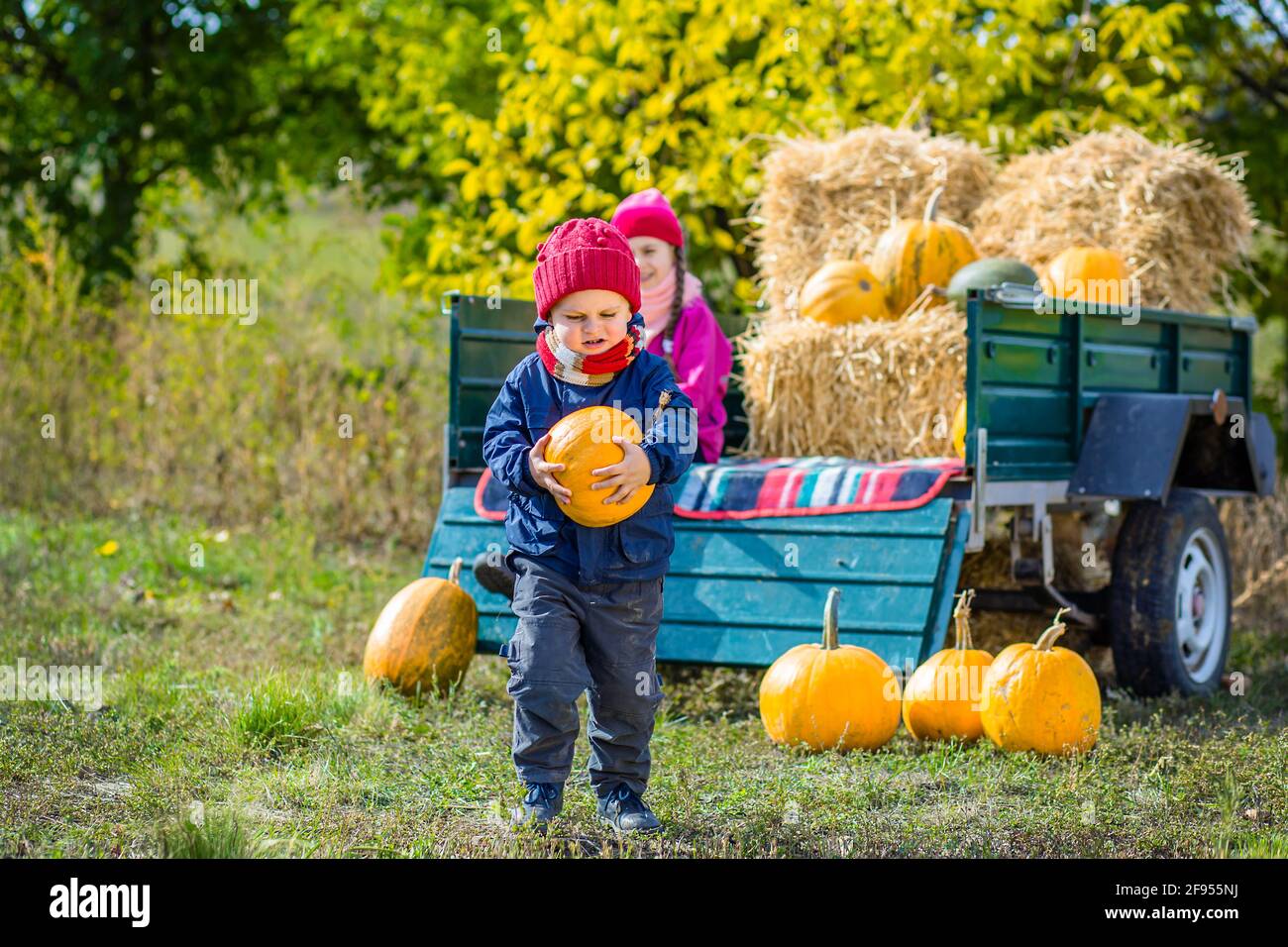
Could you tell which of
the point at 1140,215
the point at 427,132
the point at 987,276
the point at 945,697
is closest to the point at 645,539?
the point at 945,697

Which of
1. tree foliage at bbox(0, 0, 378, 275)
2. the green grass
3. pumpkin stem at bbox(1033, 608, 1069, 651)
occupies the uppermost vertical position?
tree foliage at bbox(0, 0, 378, 275)

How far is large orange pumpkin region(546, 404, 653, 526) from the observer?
365cm

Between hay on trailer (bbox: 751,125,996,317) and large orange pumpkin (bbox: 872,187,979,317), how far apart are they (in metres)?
0.62

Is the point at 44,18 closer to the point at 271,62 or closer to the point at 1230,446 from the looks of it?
the point at 271,62

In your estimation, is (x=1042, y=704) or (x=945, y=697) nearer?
(x=1042, y=704)

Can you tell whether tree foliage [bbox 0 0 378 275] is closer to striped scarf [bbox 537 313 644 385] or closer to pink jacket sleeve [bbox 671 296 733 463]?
pink jacket sleeve [bbox 671 296 733 463]

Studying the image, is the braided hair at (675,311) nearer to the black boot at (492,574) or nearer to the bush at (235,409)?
the black boot at (492,574)

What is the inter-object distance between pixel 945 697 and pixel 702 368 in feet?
5.52

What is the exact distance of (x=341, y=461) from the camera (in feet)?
32.8

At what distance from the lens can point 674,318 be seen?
5836 millimetres

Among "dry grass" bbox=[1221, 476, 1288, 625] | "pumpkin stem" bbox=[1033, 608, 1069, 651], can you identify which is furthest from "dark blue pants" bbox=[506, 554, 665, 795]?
"dry grass" bbox=[1221, 476, 1288, 625]

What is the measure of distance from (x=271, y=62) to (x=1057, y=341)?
10705 mm

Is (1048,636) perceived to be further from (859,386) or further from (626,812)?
(626,812)
